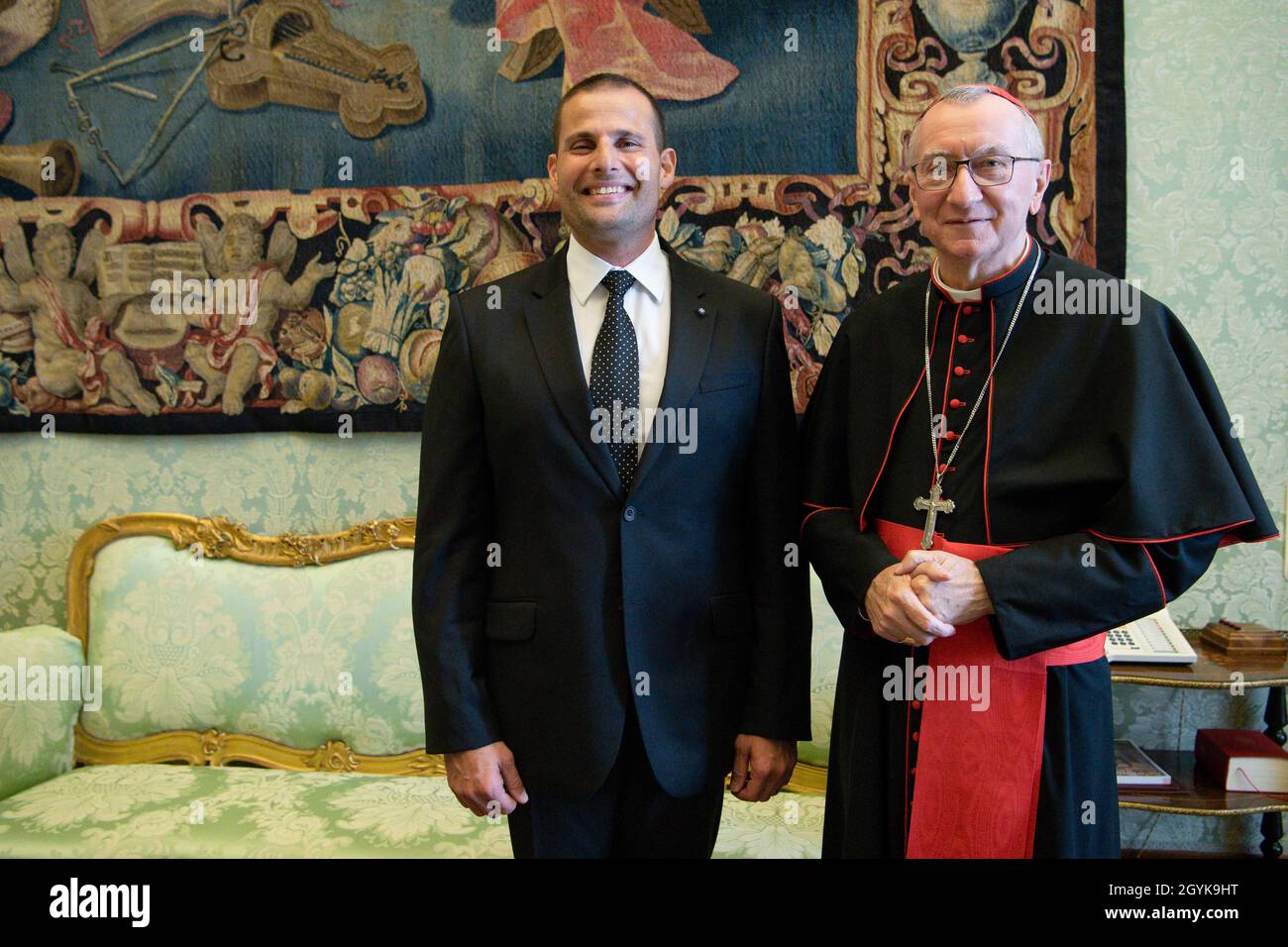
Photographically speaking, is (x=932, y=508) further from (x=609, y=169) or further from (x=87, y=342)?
(x=87, y=342)

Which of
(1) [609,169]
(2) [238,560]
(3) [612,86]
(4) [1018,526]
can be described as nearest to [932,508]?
(4) [1018,526]

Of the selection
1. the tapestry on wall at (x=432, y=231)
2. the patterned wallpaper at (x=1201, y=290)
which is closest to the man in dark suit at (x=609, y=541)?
the tapestry on wall at (x=432, y=231)

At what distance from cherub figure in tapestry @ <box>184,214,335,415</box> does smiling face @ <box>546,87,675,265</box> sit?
1.82 meters

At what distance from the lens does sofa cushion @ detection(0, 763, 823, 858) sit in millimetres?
2822

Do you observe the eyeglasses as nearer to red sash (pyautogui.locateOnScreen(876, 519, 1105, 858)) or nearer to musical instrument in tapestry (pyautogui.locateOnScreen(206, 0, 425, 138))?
red sash (pyautogui.locateOnScreen(876, 519, 1105, 858))

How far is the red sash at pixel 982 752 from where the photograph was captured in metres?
1.78

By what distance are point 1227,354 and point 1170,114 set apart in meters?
0.79

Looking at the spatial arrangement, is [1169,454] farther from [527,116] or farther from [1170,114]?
[527,116]

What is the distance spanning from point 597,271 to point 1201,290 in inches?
89.1

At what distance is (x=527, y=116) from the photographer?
345 centimetres

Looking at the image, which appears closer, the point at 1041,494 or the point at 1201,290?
the point at 1041,494

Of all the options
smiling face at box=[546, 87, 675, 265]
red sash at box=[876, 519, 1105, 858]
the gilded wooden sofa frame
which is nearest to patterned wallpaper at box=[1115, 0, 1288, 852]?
red sash at box=[876, 519, 1105, 858]

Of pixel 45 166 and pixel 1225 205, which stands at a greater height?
pixel 45 166

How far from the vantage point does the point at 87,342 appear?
366 centimetres
